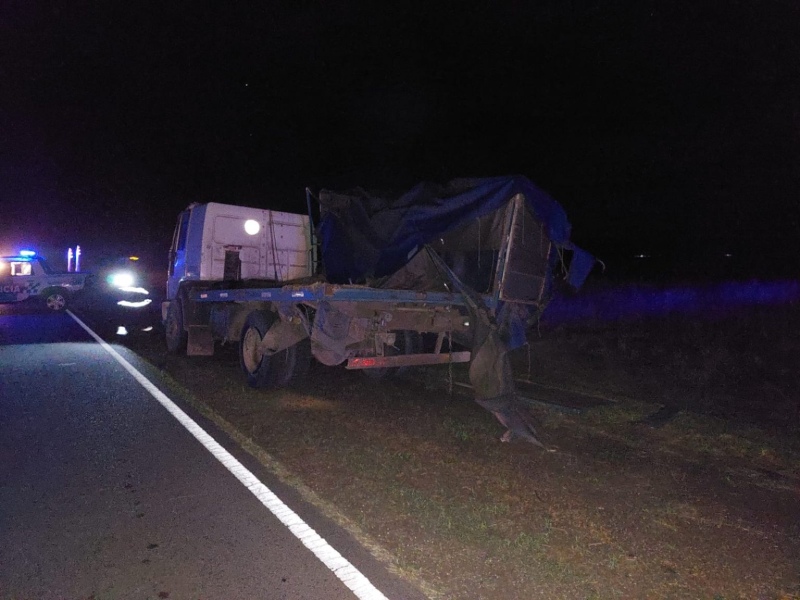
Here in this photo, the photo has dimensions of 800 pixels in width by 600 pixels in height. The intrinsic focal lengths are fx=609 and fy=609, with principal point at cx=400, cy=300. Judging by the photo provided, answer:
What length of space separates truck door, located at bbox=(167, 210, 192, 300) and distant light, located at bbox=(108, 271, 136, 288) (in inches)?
744

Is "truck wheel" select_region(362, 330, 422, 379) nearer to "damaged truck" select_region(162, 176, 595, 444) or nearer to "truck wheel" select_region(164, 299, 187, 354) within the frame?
"damaged truck" select_region(162, 176, 595, 444)

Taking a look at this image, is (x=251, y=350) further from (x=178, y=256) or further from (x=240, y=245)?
(x=178, y=256)

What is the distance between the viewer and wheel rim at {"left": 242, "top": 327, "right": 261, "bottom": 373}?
9328mm

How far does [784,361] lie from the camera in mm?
10766

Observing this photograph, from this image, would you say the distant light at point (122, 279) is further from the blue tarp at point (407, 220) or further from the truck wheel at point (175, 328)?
the blue tarp at point (407, 220)

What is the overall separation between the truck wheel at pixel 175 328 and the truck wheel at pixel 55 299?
49.4 ft

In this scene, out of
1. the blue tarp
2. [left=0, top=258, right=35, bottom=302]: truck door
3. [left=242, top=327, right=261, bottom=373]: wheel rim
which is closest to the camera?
the blue tarp

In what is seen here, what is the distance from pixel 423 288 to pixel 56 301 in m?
22.0

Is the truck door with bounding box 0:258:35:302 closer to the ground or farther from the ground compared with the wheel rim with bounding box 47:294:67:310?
farther from the ground

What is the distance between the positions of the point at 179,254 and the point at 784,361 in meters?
11.6

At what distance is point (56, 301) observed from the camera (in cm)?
2494

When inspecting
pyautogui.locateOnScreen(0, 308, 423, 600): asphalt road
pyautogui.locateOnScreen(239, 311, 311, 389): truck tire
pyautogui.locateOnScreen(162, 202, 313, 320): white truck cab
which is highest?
pyautogui.locateOnScreen(162, 202, 313, 320): white truck cab

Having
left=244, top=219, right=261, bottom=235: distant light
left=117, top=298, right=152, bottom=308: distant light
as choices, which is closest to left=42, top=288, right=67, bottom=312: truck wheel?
left=117, top=298, right=152, bottom=308: distant light

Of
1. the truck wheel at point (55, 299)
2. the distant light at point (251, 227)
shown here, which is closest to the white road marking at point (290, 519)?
the distant light at point (251, 227)
